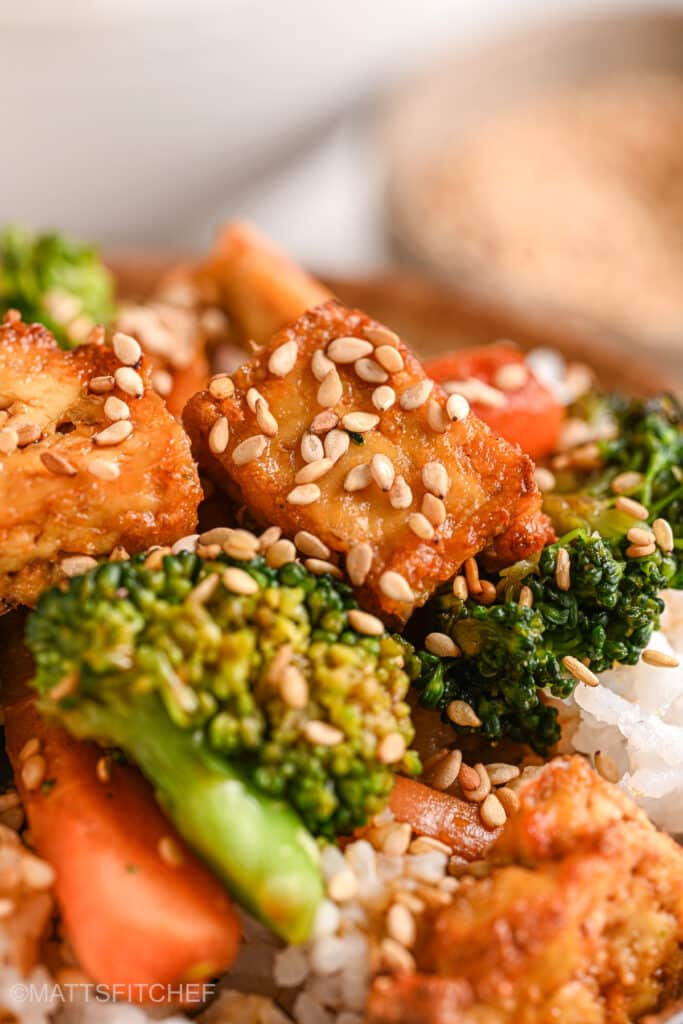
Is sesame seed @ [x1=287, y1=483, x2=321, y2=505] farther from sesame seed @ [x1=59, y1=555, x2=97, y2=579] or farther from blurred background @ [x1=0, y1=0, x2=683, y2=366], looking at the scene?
blurred background @ [x1=0, y1=0, x2=683, y2=366]

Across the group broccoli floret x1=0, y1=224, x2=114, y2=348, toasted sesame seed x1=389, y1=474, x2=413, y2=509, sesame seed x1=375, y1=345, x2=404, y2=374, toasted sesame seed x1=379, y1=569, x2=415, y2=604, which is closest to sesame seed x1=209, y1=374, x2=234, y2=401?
sesame seed x1=375, y1=345, x2=404, y2=374

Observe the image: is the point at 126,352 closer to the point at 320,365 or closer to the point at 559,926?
the point at 320,365


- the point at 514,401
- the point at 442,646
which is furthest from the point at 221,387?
the point at 514,401

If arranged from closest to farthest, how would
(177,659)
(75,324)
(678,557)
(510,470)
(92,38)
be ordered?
(177,659)
(510,470)
(678,557)
(75,324)
(92,38)

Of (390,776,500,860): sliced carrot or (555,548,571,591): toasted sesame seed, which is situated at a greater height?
(555,548,571,591): toasted sesame seed

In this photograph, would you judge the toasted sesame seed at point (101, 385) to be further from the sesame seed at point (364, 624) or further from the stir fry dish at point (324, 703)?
the sesame seed at point (364, 624)

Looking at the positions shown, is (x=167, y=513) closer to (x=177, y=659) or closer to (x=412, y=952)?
(x=177, y=659)

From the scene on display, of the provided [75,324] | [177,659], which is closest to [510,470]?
[177,659]
